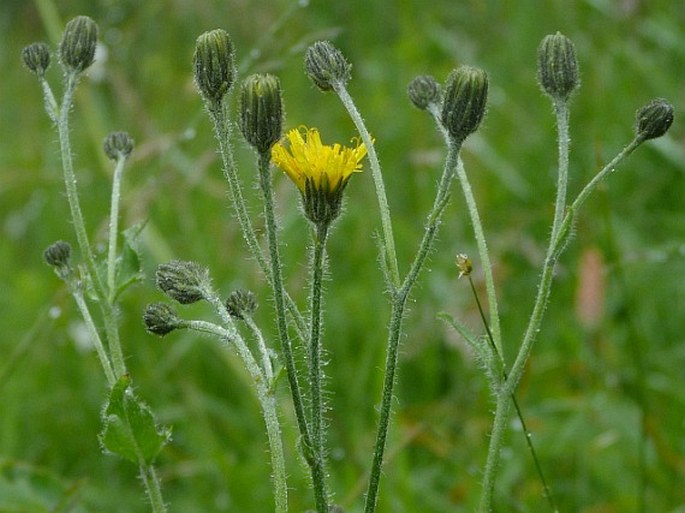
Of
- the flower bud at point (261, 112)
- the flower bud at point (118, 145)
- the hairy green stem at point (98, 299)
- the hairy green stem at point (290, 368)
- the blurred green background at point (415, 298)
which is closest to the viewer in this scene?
the hairy green stem at point (290, 368)

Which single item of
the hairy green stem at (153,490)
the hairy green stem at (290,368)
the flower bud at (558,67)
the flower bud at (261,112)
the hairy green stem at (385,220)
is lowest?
the hairy green stem at (153,490)

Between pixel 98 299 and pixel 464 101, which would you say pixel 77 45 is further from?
pixel 464 101

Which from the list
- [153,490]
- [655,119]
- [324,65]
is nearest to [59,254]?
[153,490]

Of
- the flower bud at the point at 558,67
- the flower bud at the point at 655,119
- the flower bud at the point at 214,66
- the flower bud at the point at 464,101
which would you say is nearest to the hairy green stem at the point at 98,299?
the flower bud at the point at 214,66

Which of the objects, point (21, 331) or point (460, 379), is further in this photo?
point (21, 331)

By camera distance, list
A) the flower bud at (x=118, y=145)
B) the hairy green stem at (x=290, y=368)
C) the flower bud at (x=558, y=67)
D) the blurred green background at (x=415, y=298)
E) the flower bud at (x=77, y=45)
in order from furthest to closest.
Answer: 1. the blurred green background at (x=415, y=298)
2. the flower bud at (x=118, y=145)
3. the flower bud at (x=77, y=45)
4. the flower bud at (x=558, y=67)
5. the hairy green stem at (x=290, y=368)

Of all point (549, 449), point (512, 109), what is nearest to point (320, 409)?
point (549, 449)

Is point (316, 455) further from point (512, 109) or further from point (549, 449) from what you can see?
point (512, 109)

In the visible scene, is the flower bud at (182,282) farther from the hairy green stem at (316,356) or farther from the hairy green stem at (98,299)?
the hairy green stem at (316,356)

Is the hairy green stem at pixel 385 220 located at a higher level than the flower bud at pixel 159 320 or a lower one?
higher
